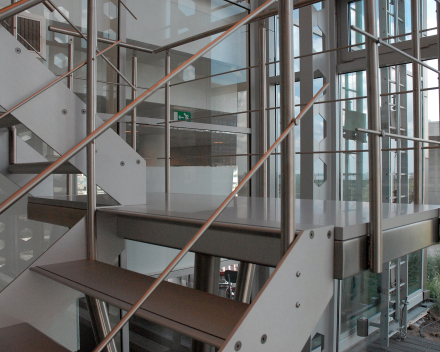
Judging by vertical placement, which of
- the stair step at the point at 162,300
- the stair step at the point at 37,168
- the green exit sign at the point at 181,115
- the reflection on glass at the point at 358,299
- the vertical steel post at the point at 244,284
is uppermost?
the green exit sign at the point at 181,115

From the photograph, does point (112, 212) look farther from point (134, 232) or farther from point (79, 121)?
point (79, 121)

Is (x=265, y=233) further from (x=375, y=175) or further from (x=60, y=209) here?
Answer: (x=60, y=209)

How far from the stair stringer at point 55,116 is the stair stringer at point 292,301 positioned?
0.51 m

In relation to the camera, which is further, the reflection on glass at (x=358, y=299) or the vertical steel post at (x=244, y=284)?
the reflection on glass at (x=358, y=299)

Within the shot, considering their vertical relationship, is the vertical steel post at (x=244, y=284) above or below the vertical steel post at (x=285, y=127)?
below

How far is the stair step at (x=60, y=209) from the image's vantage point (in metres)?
0.91

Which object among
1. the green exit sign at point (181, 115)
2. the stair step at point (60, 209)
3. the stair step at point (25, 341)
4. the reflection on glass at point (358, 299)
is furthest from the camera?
the reflection on glass at point (358, 299)

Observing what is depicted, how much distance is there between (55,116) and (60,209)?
301 mm

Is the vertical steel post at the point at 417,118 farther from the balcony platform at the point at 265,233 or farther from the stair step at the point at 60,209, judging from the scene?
the stair step at the point at 60,209

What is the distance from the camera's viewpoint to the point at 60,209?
98cm

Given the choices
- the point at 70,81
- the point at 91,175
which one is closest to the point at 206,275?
the point at 91,175

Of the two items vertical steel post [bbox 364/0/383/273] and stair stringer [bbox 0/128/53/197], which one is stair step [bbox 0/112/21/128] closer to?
stair stringer [bbox 0/128/53/197]

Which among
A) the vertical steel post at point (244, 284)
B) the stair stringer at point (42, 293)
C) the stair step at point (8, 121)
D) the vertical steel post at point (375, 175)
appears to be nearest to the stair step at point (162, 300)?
the stair stringer at point (42, 293)

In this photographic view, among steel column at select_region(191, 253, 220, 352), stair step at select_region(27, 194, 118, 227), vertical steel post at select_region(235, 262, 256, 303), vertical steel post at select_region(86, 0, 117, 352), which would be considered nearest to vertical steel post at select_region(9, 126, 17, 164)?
stair step at select_region(27, 194, 118, 227)
